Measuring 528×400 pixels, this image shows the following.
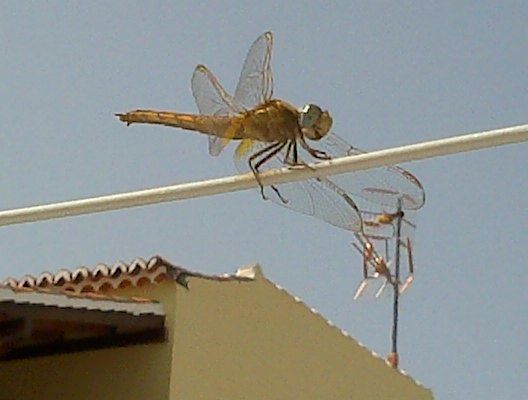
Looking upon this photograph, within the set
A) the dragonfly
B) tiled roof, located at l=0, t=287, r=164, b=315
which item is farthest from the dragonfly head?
tiled roof, located at l=0, t=287, r=164, b=315

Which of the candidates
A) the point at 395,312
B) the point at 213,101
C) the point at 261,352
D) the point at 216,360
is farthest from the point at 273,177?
the point at 395,312

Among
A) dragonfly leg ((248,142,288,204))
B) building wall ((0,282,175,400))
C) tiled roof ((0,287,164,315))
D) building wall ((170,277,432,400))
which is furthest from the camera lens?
building wall ((170,277,432,400))

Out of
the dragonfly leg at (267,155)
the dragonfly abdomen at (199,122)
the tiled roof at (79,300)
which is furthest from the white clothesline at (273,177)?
the tiled roof at (79,300)

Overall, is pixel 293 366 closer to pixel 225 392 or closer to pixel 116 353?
pixel 225 392

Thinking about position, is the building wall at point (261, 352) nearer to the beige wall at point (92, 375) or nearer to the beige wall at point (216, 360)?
the beige wall at point (216, 360)

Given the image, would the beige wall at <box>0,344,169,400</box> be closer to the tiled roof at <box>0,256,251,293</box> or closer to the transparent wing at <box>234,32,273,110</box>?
the tiled roof at <box>0,256,251,293</box>

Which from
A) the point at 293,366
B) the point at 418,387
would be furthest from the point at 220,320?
the point at 418,387

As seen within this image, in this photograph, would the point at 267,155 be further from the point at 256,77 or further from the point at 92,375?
the point at 92,375

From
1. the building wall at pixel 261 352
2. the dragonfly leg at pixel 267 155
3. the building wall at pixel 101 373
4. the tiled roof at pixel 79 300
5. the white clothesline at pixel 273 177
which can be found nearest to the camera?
the white clothesline at pixel 273 177
